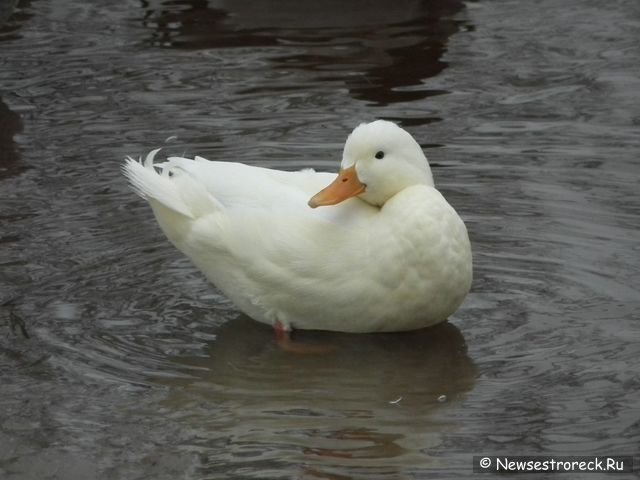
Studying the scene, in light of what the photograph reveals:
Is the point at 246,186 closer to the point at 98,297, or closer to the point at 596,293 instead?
the point at 98,297

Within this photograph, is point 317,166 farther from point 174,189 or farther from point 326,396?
point 326,396

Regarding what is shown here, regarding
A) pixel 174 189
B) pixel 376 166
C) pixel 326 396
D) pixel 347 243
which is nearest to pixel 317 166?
pixel 174 189

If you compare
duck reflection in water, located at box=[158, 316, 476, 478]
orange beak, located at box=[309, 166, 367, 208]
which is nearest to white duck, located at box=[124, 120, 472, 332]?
orange beak, located at box=[309, 166, 367, 208]

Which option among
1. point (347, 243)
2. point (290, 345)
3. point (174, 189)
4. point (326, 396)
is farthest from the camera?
point (174, 189)

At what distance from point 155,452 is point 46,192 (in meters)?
3.39

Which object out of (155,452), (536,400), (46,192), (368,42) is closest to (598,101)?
(368,42)

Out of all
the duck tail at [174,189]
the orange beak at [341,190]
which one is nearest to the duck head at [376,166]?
the orange beak at [341,190]

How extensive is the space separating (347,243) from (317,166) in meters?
2.46

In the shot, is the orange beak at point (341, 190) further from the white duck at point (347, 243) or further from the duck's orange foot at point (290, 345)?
the duck's orange foot at point (290, 345)

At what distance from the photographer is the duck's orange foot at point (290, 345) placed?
6.34 meters

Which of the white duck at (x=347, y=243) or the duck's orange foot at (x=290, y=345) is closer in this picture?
the white duck at (x=347, y=243)

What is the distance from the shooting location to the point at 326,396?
5.80m

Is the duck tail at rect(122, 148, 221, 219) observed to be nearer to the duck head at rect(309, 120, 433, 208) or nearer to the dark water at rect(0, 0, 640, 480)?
the dark water at rect(0, 0, 640, 480)

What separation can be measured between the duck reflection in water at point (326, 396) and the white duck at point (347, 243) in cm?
14
